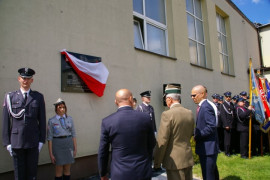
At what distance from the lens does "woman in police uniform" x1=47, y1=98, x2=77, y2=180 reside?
3869 millimetres

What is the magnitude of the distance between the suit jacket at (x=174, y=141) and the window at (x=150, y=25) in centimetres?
451

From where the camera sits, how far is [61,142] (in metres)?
3.89

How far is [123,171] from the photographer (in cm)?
228

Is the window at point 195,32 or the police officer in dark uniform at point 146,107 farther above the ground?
the window at point 195,32

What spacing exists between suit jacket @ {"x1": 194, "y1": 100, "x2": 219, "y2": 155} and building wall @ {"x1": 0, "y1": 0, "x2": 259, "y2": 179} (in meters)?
2.55

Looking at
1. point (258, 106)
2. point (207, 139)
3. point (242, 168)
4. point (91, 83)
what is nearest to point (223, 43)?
point (258, 106)

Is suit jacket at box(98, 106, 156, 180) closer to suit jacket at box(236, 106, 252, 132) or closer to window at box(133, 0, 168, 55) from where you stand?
window at box(133, 0, 168, 55)

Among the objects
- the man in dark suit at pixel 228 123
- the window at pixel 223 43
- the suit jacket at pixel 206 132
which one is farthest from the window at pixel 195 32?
the suit jacket at pixel 206 132

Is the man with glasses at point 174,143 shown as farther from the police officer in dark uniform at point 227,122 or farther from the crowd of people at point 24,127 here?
the police officer in dark uniform at point 227,122

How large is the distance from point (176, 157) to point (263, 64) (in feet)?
54.2

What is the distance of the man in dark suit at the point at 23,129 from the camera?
316 centimetres

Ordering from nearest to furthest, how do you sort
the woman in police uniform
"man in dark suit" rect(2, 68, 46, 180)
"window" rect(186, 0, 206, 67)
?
"man in dark suit" rect(2, 68, 46, 180) < the woman in police uniform < "window" rect(186, 0, 206, 67)

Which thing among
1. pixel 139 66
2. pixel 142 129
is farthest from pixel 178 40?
pixel 142 129

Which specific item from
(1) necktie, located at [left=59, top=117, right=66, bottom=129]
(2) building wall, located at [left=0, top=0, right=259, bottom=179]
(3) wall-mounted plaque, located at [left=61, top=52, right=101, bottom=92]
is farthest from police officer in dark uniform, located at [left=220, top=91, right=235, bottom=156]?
(1) necktie, located at [left=59, top=117, right=66, bottom=129]
